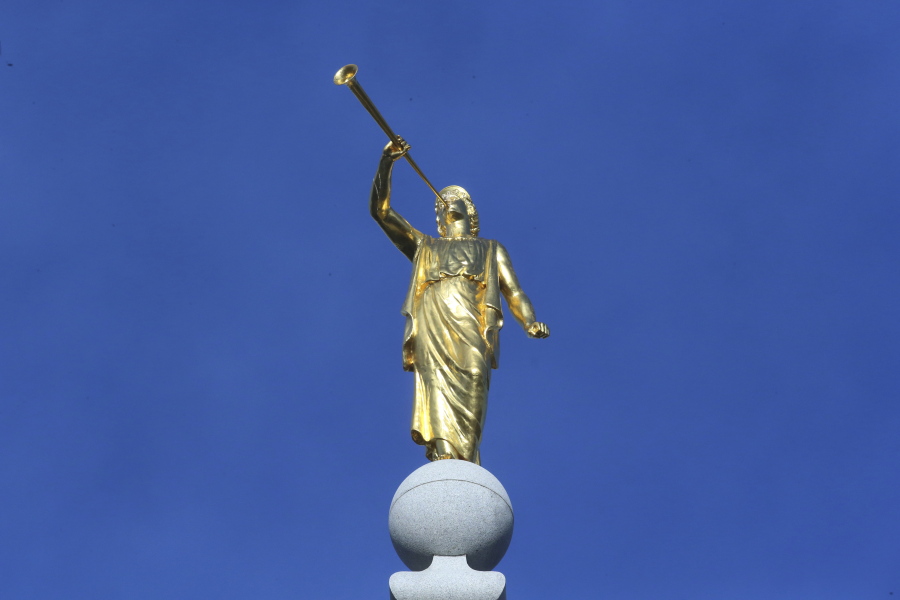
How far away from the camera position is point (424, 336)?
1548 cm

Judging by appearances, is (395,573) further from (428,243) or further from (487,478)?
(428,243)

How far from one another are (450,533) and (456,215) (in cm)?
585

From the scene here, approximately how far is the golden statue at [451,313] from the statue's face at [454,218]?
0.01m

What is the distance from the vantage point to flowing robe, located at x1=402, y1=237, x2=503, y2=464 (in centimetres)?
1477

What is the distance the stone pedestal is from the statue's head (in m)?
4.99

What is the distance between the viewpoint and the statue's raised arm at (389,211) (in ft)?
53.3

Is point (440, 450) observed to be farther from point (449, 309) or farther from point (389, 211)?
point (389, 211)

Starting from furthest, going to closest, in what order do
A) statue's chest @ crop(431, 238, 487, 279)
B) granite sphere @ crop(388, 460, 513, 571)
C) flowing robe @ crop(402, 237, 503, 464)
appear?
statue's chest @ crop(431, 238, 487, 279)
flowing robe @ crop(402, 237, 503, 464)
granite sphere @ crop(388, 460, 513, 571)

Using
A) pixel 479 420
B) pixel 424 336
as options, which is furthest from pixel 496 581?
pixel 424 336

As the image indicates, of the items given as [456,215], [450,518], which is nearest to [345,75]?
[456,215]

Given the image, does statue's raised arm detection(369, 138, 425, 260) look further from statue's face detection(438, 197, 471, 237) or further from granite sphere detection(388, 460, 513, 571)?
granite sphere detection(388, 460, 513, 571)

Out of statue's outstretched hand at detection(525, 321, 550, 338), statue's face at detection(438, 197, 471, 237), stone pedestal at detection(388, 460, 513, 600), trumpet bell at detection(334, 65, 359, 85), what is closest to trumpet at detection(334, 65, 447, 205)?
trumpet bell at detection(334, 65, 359, 85)

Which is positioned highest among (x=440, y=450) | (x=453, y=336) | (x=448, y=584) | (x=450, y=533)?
(x=453, y=336)

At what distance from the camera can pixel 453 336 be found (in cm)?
1538
